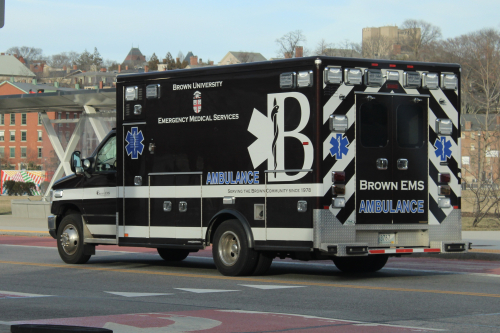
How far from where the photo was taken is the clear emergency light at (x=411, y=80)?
12.0 metres

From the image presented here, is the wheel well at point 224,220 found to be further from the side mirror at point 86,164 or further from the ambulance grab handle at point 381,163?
the side mirror at point 86,164

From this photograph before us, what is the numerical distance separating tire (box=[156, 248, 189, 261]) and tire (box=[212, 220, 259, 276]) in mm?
3000

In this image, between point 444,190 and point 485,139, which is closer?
point 444,190

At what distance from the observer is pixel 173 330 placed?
7.55 m

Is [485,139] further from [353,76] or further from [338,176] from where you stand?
[338,176]

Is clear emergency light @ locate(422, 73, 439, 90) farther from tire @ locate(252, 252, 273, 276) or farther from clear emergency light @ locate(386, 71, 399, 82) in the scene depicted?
tire @ locate(252, 252, 273, 276)

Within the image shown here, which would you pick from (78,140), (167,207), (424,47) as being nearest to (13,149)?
(424,47)

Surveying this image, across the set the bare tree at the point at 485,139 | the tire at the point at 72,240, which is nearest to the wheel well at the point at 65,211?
the tire at the point at 72,240

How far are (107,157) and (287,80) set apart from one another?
4.37m

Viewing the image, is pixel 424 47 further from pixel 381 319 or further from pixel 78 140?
pixel 381 319

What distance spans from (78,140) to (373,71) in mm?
21395

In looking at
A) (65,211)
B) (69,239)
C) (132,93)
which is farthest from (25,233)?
(132,93)

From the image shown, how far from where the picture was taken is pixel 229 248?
12367 mm

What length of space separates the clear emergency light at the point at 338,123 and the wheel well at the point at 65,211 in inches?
227
